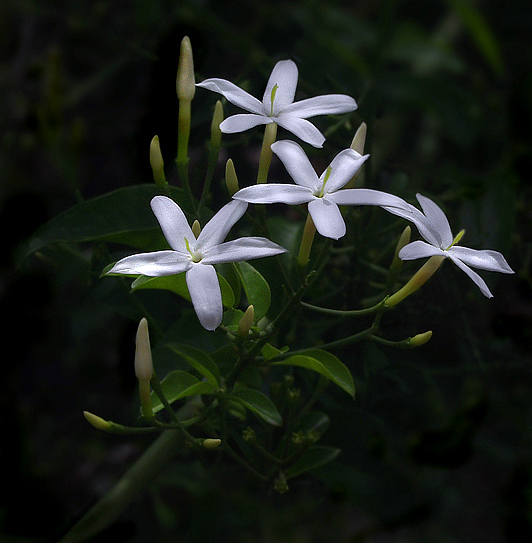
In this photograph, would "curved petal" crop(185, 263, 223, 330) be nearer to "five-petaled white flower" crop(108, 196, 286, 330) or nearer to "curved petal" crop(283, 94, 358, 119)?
"five-petaled white flower" crop(108, 196, 286, 330)

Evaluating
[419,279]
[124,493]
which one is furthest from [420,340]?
[124,493]

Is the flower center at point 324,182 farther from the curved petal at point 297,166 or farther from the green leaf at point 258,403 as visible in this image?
the green leaf at point 258,403

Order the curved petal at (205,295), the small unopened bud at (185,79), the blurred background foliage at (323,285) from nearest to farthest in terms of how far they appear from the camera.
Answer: the curved petal at (205,295)
the small unopened bud at (185,79)
the blurred background foliage at (323,285)

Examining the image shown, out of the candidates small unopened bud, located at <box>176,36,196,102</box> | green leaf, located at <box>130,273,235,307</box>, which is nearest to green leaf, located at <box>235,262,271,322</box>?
green leaf, located at <box>130,273,235,307</box>

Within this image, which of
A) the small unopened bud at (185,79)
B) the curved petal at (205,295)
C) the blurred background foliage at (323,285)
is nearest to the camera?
the curved petal at (205,295)

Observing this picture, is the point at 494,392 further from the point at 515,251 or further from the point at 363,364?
the point at 363,364

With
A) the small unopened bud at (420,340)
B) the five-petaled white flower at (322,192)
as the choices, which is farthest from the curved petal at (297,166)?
the small unopened bud at (420,340)

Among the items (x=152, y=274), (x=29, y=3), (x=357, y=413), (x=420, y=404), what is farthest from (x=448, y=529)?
(x=29, y=3)
